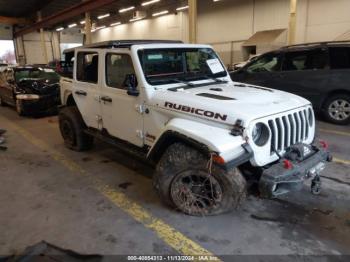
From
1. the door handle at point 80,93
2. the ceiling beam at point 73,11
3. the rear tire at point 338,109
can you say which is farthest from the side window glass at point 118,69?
the ceiling beam at point 73,11

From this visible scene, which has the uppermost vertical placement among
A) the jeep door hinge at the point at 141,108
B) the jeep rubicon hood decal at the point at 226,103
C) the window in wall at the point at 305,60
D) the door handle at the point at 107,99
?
the window in wall at the point at 305,60

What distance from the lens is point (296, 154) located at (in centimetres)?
272

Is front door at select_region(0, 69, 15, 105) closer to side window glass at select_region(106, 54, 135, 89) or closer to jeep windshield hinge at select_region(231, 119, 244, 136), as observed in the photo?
side window glass at select_region(106, 54, 135, 89)

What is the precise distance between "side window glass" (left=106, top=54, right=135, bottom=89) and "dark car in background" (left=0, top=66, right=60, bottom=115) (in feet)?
15.9

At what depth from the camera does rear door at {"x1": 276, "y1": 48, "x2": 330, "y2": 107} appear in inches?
253

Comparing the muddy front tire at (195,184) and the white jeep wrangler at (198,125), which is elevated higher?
the white jeep wrangler at (198,125)

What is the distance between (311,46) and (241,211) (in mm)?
4964

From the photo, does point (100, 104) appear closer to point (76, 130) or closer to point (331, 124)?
point (76, 130)

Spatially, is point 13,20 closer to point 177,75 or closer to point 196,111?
point 177,75

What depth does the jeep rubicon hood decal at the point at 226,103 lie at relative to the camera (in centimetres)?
267

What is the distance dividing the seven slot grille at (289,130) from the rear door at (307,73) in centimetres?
387

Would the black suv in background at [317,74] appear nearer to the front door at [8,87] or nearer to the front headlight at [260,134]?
the front headlight at [260,134]

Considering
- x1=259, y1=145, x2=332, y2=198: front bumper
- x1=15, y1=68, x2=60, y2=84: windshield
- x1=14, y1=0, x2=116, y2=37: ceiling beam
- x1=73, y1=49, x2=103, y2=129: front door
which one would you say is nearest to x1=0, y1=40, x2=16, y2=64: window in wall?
x1=14, y1=0, x2=116, y2=37: ceiling beam

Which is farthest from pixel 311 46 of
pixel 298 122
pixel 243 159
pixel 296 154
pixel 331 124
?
pixel 243 159
